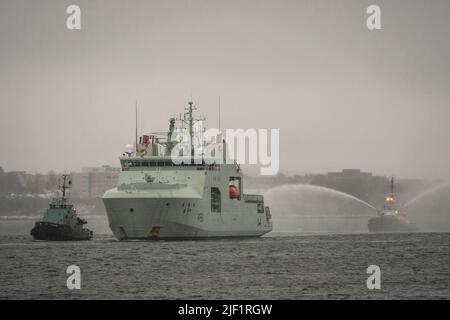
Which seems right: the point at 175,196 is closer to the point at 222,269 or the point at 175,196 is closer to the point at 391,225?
the point at 222,269

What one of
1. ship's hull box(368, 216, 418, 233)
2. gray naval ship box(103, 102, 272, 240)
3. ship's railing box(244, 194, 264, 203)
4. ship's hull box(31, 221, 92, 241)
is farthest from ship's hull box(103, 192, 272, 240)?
ship's hull box(368, 216, 418, 233)

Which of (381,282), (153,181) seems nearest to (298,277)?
(381,282)

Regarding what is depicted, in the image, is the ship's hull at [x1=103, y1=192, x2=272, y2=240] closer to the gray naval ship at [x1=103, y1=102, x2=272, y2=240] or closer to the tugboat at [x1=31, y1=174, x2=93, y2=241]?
the gray naval ship at [x1=103, y1=102, x2=272, y2=240]

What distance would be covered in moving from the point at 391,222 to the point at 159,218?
46634 millimetres

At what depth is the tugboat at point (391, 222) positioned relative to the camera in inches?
4530

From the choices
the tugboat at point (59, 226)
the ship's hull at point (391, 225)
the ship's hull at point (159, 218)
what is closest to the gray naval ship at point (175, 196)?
the ship's hull at point (159, 218)

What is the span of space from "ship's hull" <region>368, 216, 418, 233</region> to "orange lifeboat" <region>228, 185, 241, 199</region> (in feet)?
110

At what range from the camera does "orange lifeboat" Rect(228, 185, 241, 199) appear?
85.9m

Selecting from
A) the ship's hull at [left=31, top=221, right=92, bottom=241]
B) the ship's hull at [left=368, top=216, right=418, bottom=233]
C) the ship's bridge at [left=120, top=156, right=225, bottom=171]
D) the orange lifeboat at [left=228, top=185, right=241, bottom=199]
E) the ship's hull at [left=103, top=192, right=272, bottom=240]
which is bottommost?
the ship's hull at [left=368, top=216, right=418, bottom=233]

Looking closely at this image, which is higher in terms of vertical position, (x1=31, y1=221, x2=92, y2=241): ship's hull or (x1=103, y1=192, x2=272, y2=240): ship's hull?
(x1=103, y1=192, x2=272, y2=240): ship's hull

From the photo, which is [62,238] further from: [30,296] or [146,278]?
[30,296]

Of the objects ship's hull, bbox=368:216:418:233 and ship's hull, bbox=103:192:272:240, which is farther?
ship's hull, bbox=368:216:418:233

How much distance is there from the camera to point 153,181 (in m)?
78.9

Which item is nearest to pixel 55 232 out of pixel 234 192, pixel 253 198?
pixel 234 192
